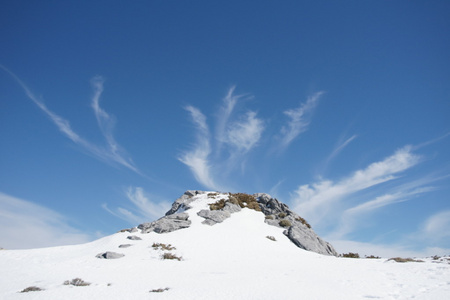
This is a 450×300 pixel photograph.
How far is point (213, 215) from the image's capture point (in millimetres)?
28016

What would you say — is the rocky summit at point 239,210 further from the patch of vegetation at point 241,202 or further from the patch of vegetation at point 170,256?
the patch of vegetation at point 170,256

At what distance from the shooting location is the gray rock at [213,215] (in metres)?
26.9

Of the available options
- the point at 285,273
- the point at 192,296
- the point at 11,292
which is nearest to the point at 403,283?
the point at 285,273

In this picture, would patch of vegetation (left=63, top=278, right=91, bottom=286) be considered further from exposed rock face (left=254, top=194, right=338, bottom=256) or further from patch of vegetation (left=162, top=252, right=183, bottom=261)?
exposed rock face (left=254, top=194, right=338, bottom=256)

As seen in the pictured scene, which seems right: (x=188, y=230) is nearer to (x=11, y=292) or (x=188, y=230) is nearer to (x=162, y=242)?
(x=162, y=242)

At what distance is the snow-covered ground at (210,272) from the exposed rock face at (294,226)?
2.01 meters

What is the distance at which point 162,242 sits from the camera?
71.8ft

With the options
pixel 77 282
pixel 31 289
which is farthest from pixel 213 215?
pixel 31 289

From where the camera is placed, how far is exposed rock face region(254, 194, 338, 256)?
25781 mm

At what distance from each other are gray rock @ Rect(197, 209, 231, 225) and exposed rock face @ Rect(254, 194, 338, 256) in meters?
5.29

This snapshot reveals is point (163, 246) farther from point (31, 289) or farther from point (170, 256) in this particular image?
point (31, 289)

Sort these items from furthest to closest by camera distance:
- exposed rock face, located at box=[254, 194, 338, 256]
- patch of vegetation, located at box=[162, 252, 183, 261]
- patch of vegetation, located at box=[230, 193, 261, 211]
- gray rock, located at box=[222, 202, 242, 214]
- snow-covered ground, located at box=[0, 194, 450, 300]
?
patch of vegetation, located at box=[230, 193, 261, 211] < gray rock, located at box=[222, 202, 242, 214] < exposed rock face, located at box=[254, 194, 338, 256] < patch of vegetation, located at box=[162, 252, 183, 261] < snow-covered ground, located at box=[0, 194, 450, 300]

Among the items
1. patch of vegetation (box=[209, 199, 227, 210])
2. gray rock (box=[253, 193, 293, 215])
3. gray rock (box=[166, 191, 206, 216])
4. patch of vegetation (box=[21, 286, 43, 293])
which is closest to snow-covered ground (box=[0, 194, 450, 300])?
patch of vegetation (box=[21, 286, 43, 293])

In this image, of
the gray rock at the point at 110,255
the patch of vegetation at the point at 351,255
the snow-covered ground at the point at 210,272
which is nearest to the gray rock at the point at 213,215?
the snow-covered ground at the point at 210,272
